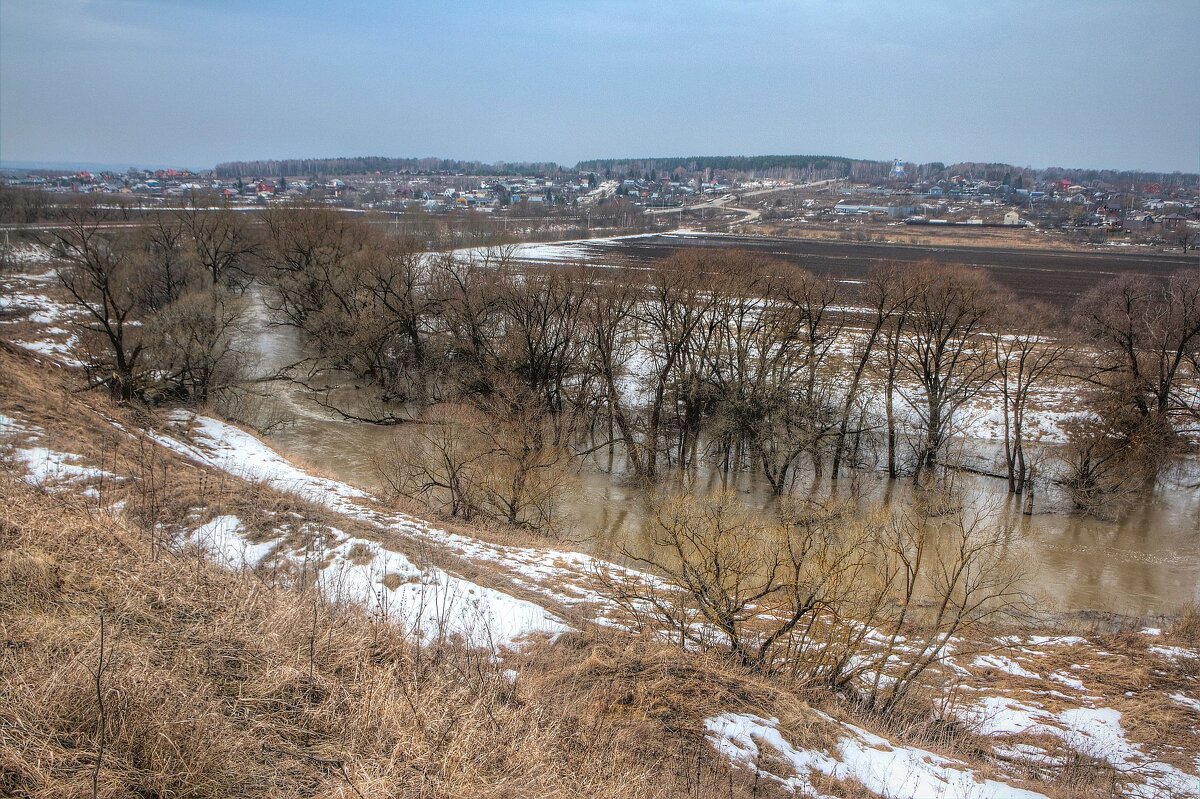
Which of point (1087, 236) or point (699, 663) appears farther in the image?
point (1087, 236)

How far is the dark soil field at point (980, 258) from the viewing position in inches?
2119

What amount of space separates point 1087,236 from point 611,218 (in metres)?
69.1

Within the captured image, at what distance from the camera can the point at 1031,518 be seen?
76.2 ft

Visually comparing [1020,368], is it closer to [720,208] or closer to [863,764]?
[863,764]

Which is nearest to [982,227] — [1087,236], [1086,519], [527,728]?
[1087,236]

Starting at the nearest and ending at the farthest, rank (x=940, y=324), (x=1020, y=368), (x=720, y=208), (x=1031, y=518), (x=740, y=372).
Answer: (x=1031, y=518), (x=1020, y=368), (x=940, y=324), (x=740, y=372), (x=720, y=208)

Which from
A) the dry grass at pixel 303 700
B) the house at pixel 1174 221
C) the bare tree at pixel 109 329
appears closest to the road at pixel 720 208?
the house at pixel 1174 221

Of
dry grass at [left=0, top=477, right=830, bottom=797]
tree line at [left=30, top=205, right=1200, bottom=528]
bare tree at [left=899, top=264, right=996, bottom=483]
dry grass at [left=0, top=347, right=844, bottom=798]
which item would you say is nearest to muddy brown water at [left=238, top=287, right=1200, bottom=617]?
tree line at [left=30, top=205, right=1200, bottom=528]

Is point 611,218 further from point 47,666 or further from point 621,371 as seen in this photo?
point 47,666

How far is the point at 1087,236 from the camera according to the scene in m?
92.8

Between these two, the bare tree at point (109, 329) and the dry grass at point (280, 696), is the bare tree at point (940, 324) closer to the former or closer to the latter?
the dry grass at point (280, 696)

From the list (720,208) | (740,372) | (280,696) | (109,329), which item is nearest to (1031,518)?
(740,372)

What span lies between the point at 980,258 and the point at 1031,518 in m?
Answer: 57.3

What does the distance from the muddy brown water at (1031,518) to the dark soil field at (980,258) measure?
25283 mm
